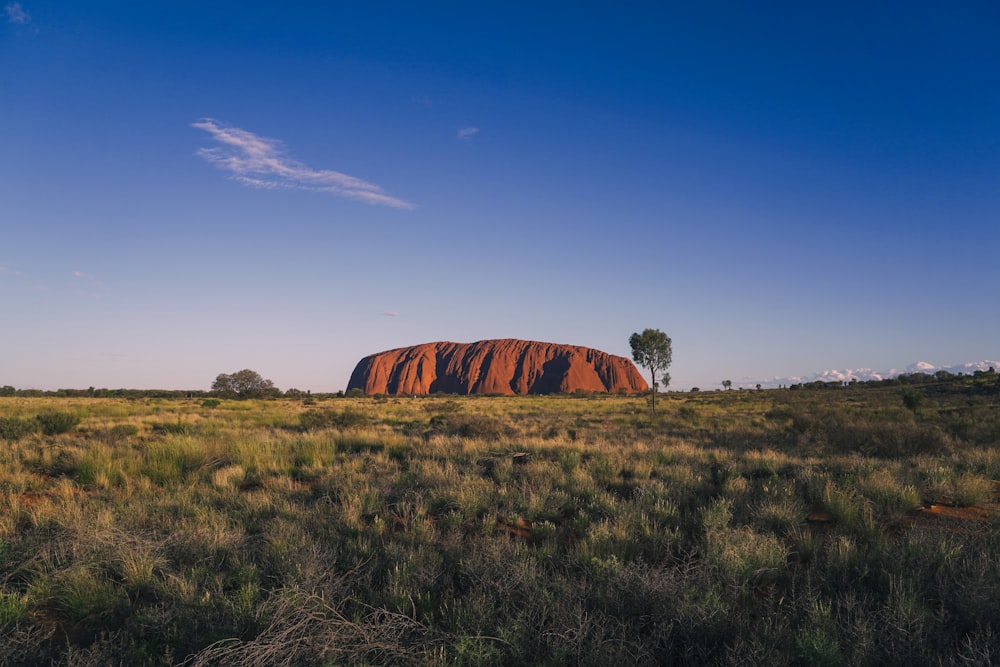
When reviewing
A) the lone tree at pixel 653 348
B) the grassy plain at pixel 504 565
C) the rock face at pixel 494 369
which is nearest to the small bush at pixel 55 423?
the grassy plain at pixel 504 565

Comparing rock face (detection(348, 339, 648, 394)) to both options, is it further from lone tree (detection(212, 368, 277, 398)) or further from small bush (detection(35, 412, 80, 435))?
small bush (detection(35, 412, 80, 435))

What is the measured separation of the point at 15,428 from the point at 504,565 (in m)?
17.3

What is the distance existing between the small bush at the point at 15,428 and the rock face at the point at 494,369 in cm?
13466

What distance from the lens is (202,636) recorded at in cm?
324

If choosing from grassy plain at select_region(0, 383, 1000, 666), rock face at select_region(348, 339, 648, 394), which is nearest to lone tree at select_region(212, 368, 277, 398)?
grassy plain at select_region(0, 383, 1000, 666)

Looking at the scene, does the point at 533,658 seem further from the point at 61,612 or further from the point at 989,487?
the point at 989,487

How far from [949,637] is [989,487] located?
6147 millimetres

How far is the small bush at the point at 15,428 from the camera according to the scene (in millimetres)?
13312

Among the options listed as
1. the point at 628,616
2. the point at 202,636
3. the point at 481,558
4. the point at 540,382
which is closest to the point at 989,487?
the point at 628,616

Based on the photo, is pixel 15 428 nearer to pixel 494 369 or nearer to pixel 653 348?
pixel 653 348

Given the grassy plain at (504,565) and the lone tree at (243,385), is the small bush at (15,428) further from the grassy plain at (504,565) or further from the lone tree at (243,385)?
the lone tree at (243,385)

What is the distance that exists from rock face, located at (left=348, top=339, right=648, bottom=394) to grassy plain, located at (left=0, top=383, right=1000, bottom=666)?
141079mm

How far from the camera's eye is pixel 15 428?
13.8 meters

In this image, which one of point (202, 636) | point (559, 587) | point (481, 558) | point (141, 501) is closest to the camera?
point (202, 636)
